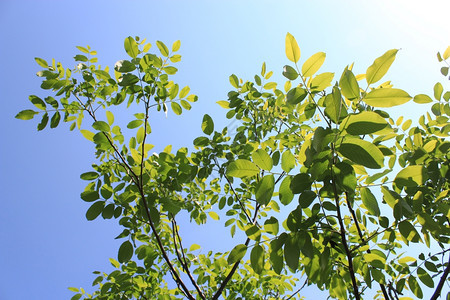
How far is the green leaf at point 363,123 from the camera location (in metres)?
0.92

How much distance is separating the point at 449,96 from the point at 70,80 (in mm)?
3260

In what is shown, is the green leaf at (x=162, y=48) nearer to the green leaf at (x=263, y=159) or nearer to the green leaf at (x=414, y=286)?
the green leaf at (x=263, y=159)

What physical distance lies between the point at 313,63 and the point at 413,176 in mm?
625

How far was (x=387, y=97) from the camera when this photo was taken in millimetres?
1028

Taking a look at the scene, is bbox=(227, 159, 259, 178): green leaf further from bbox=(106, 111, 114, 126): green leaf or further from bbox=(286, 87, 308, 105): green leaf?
bbox=(106, 111, 114, 126): green leaf

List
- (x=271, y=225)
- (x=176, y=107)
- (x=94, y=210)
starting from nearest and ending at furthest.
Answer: (x=271, y=225) < (x=94, y=210) < (x=176, y=107)

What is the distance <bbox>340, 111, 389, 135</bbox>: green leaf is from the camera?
3.03 ft

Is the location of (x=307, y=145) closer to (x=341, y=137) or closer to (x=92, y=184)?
(x=341, y=137)

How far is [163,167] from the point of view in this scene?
2.10 metres

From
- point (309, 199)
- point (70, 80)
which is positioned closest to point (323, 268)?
point (309, 199)

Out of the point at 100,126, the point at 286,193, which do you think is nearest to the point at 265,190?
the point at 286,193

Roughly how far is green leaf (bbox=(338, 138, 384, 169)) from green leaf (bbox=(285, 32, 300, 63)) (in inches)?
19.6

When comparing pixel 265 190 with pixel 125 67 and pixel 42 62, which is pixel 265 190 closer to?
pixel 125 67

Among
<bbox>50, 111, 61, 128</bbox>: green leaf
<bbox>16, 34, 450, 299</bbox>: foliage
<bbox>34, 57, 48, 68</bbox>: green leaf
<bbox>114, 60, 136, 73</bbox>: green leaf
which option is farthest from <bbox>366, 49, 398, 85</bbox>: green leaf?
<bbox>34, 57, 48, 68</bbox>: green leaf
